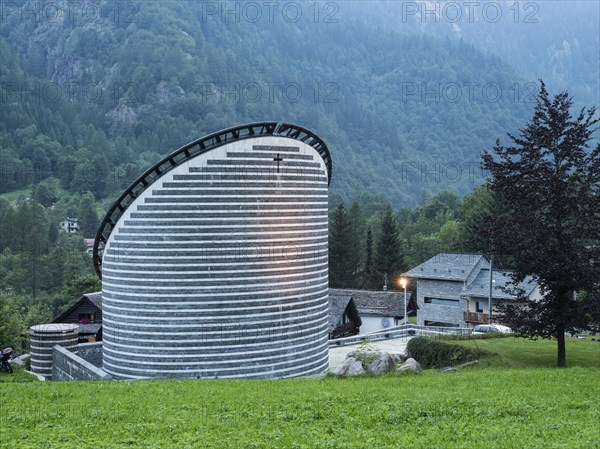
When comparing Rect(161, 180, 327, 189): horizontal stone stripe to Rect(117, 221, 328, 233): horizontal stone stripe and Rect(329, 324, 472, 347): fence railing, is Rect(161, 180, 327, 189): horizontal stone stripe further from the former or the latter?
Rect(329, 324, 472, 347): fence railing

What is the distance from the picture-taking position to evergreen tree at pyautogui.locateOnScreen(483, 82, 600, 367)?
2241 cm

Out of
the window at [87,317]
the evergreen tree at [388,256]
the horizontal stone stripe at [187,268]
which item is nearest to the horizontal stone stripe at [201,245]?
the horizontal stone stripe at [187,268]

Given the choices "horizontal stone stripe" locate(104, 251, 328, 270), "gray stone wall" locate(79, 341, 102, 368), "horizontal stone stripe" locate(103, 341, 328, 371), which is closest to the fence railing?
"horizontal stone stripe" locate(103, 341, 328, 371)

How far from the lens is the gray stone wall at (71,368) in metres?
27.5

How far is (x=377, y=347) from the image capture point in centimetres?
3656

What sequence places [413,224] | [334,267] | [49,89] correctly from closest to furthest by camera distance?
1. [334,267]
2. [413,224]
3. [49,89]

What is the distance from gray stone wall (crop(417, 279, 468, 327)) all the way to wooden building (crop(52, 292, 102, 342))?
970 inches

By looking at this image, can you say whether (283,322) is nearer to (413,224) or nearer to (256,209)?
(256,209)

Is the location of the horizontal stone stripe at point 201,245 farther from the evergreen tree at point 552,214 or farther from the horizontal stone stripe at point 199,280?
the evergreen tree at point 552,214

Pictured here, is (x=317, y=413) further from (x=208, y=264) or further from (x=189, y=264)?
(x=189, y=264)

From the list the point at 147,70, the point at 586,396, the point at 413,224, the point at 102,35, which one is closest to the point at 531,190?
the point at 586,396

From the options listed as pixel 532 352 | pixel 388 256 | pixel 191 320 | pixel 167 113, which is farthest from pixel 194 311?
pixel 167 113

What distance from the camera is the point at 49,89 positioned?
554ft

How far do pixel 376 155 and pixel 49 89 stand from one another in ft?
276
